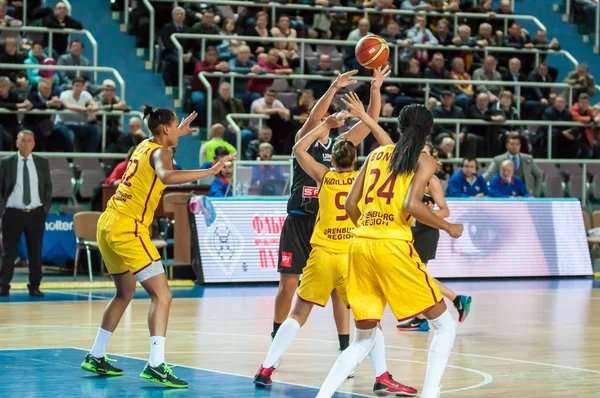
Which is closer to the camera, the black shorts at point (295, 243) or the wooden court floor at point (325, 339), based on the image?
the wooden court floor at point (325, 339)

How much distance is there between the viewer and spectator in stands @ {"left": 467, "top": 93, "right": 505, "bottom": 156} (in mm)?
22672

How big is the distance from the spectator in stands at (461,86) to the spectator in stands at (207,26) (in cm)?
507

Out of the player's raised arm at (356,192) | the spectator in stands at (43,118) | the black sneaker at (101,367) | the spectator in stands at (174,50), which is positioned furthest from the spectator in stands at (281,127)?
the player's raised arm at (356,192)

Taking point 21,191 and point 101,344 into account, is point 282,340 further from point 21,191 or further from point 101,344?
point 21,191

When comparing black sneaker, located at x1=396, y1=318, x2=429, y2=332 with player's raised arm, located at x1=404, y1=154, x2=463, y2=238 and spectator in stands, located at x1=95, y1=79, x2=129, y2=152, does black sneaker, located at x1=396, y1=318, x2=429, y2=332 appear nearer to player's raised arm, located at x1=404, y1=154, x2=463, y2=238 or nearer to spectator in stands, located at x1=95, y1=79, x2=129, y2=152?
player's raised arm, located at x1=404, y1=154, x2=463, y2=238

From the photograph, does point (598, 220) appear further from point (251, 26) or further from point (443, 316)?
point (443, 316)

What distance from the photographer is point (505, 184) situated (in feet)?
64.4

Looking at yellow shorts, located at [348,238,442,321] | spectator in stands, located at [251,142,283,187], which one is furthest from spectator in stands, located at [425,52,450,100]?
yellow shorts, located at [348,238,442,321]

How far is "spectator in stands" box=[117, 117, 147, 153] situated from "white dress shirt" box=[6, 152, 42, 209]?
331 centimetres

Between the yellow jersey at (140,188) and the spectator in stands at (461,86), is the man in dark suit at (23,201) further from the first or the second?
the spectator in stands at (461,86)

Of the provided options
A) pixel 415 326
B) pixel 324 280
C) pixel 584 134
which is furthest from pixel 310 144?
pixel 584 134

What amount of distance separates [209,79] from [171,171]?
1366 centimetres

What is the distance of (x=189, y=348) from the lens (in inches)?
424

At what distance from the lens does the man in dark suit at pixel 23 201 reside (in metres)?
15.7
